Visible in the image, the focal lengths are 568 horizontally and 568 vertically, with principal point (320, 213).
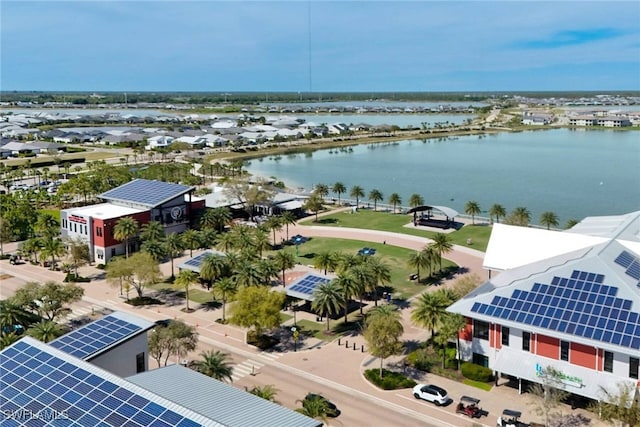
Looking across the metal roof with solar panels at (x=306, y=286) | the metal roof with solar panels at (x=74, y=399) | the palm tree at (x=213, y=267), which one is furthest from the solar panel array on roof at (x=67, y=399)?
the palm tree at (x=213, y=267)

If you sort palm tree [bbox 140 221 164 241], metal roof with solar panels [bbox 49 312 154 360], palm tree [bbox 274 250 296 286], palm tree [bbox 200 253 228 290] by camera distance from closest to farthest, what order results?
metal roof with solar panels [bbox 49 312 154 360], palm tree [bbox 200 253 228 290], palm tree [bbox 274 250 296 286], palm tree [bbox 140 221 164 241]

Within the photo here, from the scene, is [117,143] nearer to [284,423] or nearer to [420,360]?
[420,360]

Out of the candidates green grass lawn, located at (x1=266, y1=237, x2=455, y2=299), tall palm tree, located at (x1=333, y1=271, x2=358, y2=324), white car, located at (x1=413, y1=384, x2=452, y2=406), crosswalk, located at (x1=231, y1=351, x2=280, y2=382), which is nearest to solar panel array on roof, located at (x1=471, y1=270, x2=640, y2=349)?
white car, located at (x1=413, y1=384, x2=452, y2=406)

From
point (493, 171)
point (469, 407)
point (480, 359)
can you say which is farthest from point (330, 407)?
point (493, 171)

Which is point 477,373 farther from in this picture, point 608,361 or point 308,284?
point 308,284

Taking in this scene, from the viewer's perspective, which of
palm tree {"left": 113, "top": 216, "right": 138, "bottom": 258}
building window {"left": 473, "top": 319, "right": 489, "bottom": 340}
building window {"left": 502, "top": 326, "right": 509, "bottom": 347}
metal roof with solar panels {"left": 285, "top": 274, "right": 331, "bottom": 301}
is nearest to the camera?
building window {"left": 502, "top": 326, "right": 509, "bottom": 347}

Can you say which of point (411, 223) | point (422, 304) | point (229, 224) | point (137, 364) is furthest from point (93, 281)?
point (411, 223)

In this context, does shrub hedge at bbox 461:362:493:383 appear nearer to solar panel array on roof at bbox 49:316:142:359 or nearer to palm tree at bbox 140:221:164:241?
solar panel array on roof at bbox 49:316:142:359

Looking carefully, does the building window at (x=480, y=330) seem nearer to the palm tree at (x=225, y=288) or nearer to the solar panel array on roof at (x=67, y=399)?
the palm tree at (x=225, y=288)
